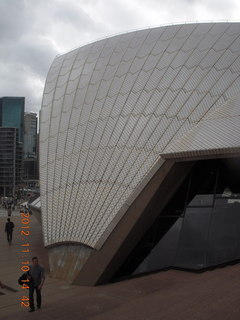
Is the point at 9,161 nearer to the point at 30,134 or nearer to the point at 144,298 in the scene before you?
the point at 30,134

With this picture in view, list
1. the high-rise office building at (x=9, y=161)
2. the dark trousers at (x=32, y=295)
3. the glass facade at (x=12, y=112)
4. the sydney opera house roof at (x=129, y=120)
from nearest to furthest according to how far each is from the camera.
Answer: the dark trousers at (x=32, y=295)
the sydney opera house roof at (x=129, y=120)
the high-rise office building at (x=9, y=161)
the glass facade at (x=12, y=112)

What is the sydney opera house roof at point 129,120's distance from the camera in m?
10.3

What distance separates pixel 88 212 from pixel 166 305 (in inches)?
185

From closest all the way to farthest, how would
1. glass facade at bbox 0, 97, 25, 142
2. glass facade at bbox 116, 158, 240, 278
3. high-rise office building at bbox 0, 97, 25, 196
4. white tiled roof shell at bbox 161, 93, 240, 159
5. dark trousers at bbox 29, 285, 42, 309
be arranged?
dark trousers at bbox 29, 285, 42, 309 → white tiled roof shell at bbox 161, 93, 240, 159 → glass facade at bbox 116, 158, 240, 278 → high-rise office building at bbox 0, 97, 25, 196 → glass facade at bbox 0, 97, 25, 142

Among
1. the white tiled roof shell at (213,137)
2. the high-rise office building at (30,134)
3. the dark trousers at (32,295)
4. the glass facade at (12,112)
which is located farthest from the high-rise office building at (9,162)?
the dark trousers at (32,295)

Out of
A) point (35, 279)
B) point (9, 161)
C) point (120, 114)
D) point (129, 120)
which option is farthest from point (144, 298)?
point (9, 161)

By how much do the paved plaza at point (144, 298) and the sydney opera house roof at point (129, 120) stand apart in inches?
63.0

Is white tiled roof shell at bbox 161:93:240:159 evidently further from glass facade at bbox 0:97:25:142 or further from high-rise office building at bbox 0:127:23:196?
glass facade at bbox 0:97:25:142

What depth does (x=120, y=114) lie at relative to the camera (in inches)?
514

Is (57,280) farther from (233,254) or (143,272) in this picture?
(233,254)

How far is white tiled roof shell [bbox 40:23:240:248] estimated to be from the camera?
1091 cm

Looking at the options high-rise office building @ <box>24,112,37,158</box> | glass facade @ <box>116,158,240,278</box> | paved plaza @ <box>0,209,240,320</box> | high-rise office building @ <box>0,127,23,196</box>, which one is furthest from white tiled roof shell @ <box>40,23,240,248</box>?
high-rise office building @ <box>24,112,37,158</box>

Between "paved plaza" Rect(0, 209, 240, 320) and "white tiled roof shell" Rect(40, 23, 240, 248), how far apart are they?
1.64 m

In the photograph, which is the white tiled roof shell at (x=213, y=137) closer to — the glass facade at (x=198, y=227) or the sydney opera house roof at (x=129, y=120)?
the sydney opera house roof at (x=129, y=120)
